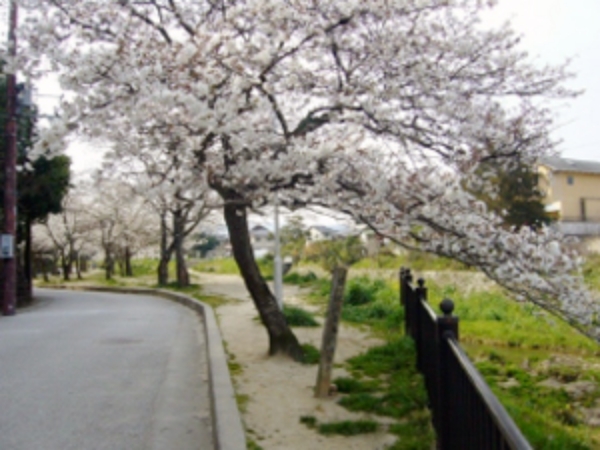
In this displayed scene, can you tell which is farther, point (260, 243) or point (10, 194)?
point (260, 243)

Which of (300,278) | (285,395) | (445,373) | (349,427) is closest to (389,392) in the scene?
(285,395)

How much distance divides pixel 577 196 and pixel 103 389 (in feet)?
108

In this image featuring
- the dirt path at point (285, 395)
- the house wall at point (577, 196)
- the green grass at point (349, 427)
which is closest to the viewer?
the dirt path at point (285, 395)

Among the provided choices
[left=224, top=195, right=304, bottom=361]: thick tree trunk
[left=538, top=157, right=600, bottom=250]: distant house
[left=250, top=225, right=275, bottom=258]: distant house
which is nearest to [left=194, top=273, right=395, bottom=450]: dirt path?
[left=224, top=195, right=304, bottom=361]: thick tree trunk

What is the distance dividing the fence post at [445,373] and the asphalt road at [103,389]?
202cm

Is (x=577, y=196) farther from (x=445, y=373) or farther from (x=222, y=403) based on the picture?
(x=445, y=373)

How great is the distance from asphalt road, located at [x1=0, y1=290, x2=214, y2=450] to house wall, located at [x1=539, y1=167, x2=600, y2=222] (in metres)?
26.7

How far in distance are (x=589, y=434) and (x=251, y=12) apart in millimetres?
Result: 6270

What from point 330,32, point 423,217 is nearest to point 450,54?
point 330,32

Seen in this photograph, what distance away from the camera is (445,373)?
4520mm

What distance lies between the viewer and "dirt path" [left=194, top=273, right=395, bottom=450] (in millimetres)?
5258

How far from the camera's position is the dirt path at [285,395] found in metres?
5.26

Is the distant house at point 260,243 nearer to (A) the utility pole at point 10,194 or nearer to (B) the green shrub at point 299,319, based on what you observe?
(A) the utility pole at point 10,194

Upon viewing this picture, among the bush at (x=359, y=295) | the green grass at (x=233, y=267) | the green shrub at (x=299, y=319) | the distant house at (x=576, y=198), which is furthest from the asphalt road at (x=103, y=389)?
the distant house at (x=576, y=198)
